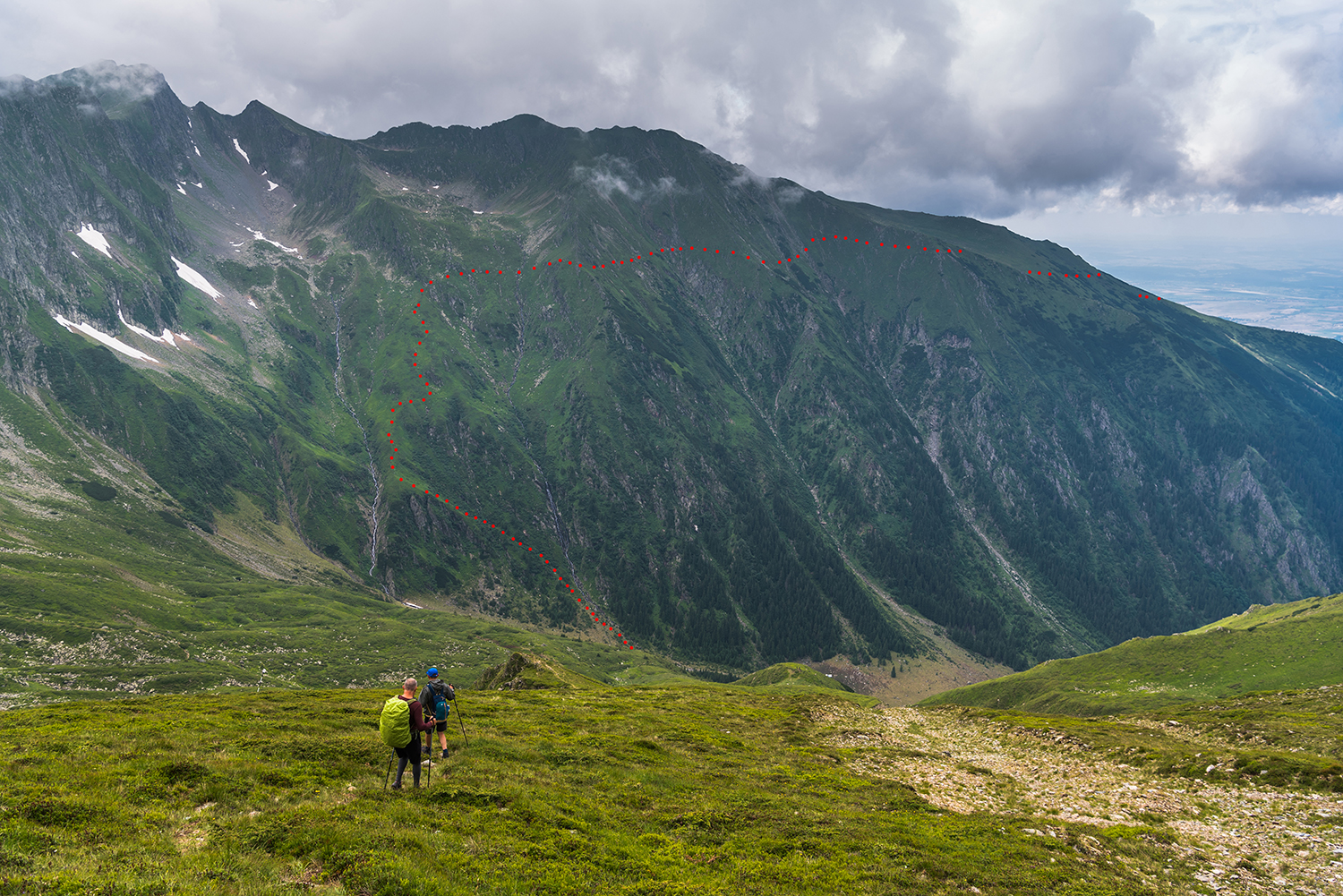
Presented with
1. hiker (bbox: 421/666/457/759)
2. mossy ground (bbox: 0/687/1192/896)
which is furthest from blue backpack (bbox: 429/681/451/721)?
mossy ground (bbox: 0/687/1192/896)

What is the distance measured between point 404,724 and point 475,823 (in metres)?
4.47

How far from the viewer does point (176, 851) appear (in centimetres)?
1905

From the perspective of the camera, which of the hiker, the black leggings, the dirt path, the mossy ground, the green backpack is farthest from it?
the dirt path

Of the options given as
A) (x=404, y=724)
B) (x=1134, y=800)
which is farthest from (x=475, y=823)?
(x=1134, y=800)

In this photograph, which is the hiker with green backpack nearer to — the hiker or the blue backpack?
the hiker

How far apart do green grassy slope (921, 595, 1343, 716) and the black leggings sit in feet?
408

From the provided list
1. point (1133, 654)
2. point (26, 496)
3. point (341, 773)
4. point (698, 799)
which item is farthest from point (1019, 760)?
point (26, 496)

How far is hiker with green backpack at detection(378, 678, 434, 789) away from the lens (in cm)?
2400

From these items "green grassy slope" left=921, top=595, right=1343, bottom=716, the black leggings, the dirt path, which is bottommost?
"green grassy slope" left=921, top=595, right=1343, bottom=716

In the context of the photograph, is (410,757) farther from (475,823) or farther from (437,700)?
(475,823)

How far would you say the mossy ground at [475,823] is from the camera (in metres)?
18.7

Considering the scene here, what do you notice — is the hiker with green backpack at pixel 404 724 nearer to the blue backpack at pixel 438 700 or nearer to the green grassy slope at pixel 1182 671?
the blue backpack at pixel 438 700

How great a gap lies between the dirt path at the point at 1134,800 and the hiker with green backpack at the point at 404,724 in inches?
1145

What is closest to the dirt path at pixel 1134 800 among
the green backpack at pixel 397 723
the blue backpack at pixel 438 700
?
the blue backpack at pixel 438 700
